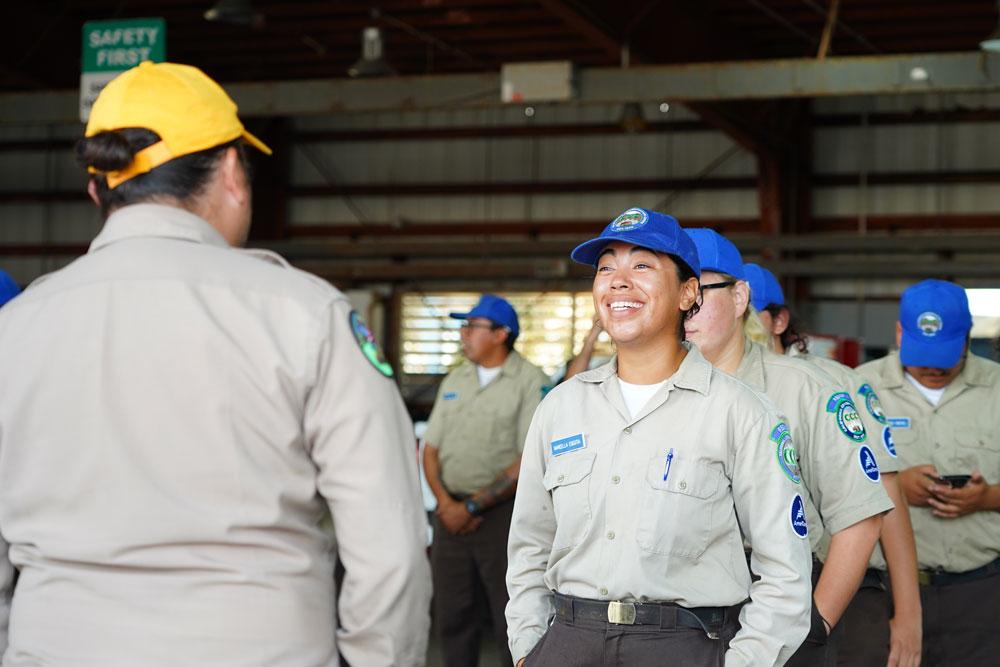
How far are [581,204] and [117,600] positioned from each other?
1433 cm

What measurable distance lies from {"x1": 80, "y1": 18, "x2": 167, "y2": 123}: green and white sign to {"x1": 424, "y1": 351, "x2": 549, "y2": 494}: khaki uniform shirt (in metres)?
4.11

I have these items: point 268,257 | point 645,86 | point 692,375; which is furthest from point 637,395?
point 645,86

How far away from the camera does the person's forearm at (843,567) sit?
115 inches

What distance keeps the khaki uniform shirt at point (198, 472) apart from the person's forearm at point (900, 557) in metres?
1.98

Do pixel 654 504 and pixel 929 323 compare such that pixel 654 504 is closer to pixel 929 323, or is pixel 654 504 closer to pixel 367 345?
pixel 367 345

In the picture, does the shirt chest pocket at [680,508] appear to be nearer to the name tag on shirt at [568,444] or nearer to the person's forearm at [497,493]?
the name tag on shirt at [568,444]

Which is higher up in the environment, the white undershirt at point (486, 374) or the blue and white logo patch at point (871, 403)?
the blue and white logo patch at point (871, 403)

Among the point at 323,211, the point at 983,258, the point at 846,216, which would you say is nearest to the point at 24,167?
the point at 323,211

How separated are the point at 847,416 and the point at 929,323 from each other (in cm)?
132

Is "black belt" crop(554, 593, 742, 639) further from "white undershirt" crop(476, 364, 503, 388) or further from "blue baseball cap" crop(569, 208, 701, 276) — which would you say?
"white undershirt" crop(476, 364, 503, 388)

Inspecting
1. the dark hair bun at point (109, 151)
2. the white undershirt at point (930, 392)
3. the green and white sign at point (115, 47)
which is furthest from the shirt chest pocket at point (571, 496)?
the green and white sign at point (115, 47)

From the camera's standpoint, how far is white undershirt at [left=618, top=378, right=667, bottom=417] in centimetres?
269

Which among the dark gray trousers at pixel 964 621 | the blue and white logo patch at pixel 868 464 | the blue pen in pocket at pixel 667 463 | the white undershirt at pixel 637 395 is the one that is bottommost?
the dark gray trousers at pixel 964 621

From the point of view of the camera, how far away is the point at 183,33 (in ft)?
44.4
